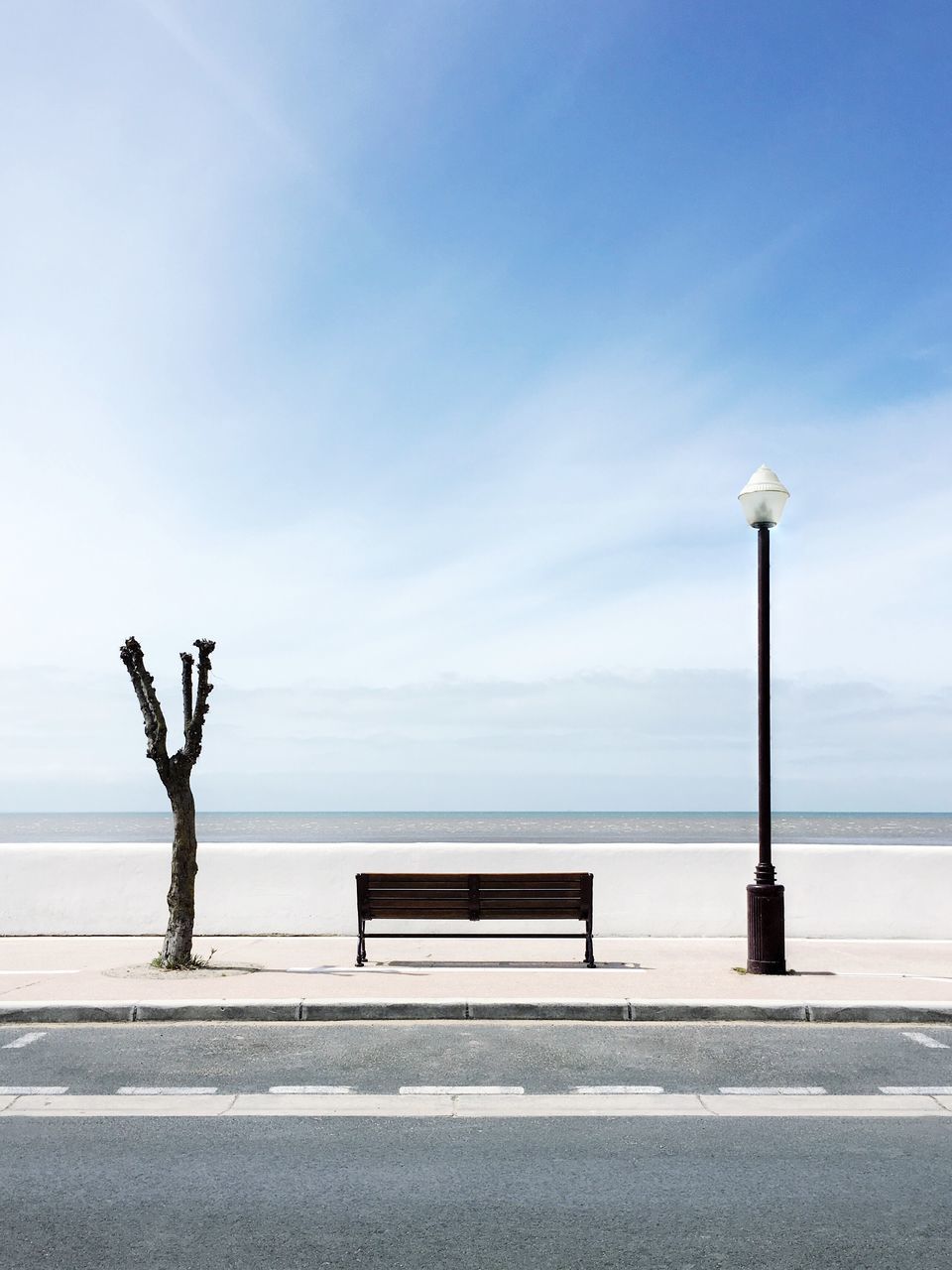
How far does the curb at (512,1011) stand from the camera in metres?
8.86

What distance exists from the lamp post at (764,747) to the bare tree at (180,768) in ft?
16.8

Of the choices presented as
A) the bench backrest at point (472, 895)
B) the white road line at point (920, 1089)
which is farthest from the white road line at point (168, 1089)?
the bench backrest at point (472, 895)

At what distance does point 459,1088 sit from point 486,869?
7134 mm

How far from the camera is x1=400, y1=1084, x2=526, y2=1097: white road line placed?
6840 millimetres

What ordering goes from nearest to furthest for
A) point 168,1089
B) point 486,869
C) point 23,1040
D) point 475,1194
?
point 475,1194
point 168,1089
point 23,1040
point 486,869

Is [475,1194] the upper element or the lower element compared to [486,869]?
lower

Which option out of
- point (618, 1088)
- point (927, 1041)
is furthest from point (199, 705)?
point (927, 1041)

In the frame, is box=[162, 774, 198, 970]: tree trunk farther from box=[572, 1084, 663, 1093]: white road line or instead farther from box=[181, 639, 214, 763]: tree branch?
box=[572, 1084, 663, 1093]: white road line

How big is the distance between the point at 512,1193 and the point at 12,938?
9.95 metres

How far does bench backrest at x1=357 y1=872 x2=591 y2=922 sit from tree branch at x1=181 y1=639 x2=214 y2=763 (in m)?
2.05

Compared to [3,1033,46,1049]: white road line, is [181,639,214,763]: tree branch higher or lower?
higher

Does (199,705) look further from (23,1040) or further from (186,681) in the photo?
(23,1040)

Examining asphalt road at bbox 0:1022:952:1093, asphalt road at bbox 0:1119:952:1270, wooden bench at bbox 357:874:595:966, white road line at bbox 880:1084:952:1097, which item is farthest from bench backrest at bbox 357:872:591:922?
asphalt road at bbox 0:1119:952:1270

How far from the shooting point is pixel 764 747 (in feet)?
36.9
